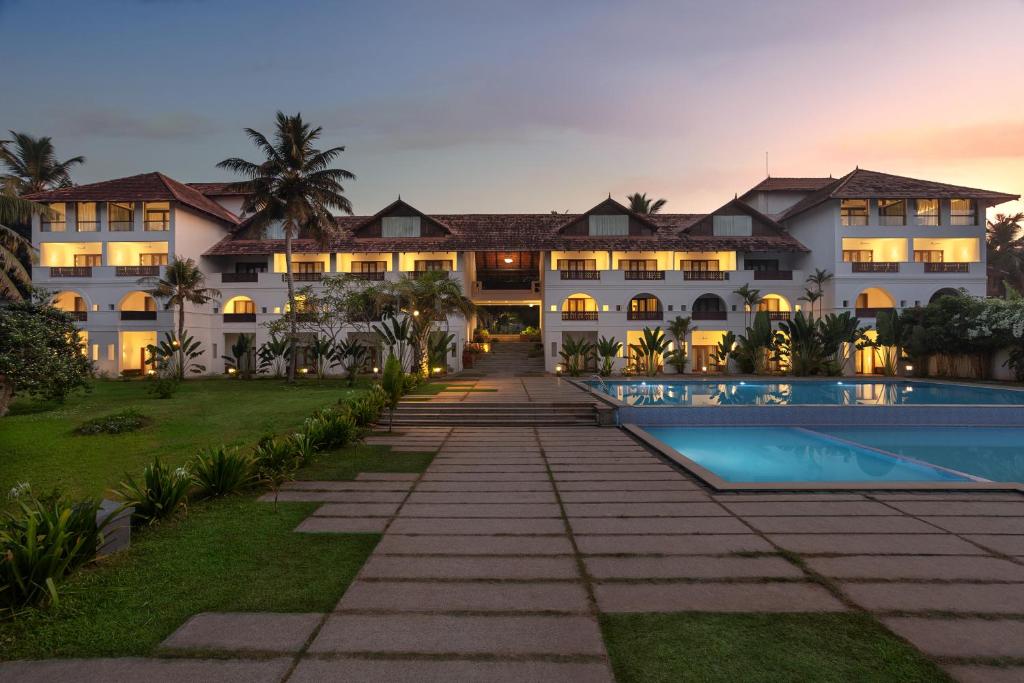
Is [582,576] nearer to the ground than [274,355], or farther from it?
nearer to the ground

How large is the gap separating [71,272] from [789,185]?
48829mm

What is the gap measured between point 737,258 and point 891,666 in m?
33.6

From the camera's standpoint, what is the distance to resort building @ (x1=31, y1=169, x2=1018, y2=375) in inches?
1246

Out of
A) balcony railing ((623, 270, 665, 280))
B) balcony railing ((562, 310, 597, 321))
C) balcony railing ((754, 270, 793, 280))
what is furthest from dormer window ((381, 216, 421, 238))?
balcony railing ((754, 270, 793, 280))

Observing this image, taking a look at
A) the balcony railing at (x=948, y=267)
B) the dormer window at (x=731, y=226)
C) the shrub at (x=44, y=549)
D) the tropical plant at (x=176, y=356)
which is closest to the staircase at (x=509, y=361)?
the dormer window at (x=731, y=226)

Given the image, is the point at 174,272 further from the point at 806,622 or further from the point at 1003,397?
the point at 1003,397

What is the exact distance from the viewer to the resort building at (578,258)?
104 ft

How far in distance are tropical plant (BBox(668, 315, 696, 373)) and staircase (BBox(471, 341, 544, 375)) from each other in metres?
7.92

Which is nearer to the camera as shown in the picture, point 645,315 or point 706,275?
point 645,315

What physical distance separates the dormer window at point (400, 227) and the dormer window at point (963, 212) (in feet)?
108

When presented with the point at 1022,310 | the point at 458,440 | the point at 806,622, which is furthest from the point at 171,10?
the point at 1022,310

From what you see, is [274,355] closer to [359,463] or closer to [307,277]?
[307,277]

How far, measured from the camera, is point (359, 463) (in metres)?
9.67

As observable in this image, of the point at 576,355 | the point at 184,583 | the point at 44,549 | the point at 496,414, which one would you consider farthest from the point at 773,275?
the point at 44,549
